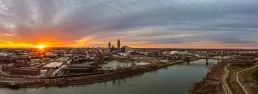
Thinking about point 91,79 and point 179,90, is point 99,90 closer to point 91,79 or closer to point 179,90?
point 91,79

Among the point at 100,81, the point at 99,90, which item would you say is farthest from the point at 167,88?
the point at 100,81

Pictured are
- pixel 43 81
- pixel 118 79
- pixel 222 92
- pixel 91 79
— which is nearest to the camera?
pixel 222 92

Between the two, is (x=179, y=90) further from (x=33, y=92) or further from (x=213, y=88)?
(x=33, y=92)

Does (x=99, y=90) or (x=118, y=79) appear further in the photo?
(x=118, y=79)

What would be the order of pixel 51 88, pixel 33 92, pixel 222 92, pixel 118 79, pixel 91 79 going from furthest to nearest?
pixel 118 79, pixel 91 79, pixel 51 88, pixel 33 92, pixel 222 92

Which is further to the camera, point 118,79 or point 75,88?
point 118,79

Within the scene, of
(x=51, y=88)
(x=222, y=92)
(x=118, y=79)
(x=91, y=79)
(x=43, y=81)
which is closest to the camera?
(x=222, y=92)

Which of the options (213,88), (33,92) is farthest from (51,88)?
(213,88)

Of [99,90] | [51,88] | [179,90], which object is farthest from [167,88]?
[51,88]

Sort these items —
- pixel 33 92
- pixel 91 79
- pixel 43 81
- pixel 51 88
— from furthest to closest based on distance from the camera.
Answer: pixel 91 79, pixel 43 81, pixel 51 88, pixel 33 92
